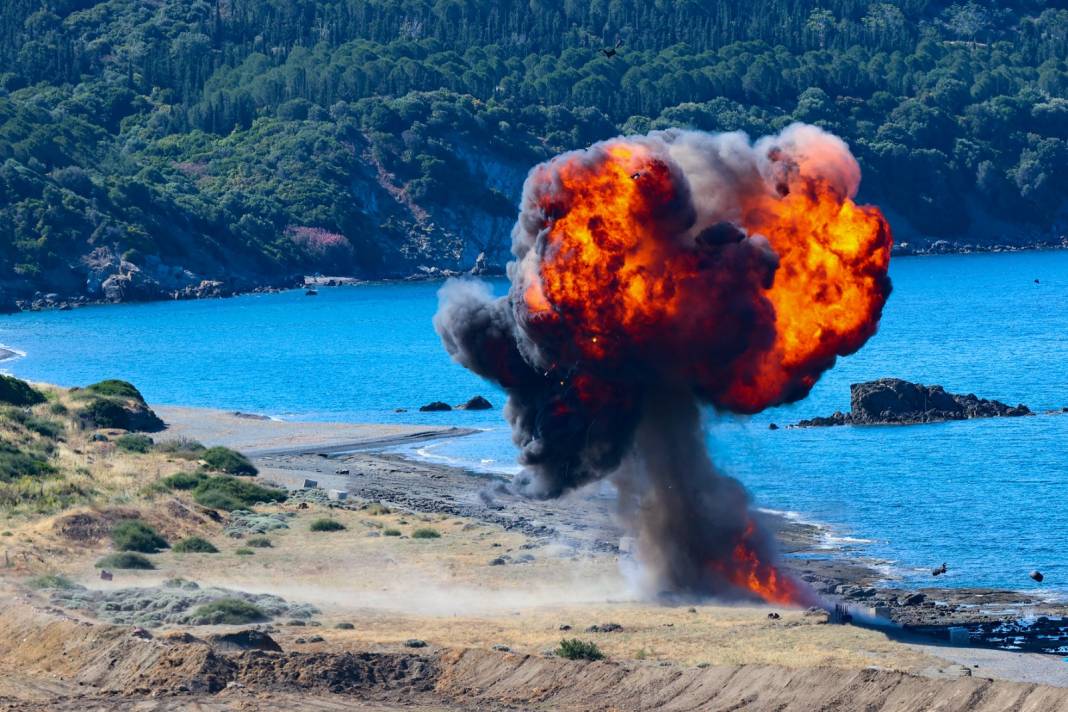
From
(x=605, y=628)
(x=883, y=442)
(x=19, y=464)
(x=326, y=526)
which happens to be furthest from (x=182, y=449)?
(x=605, y=628)

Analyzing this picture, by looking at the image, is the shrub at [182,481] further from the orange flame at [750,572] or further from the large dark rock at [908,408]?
the large dark rock at [908,408]

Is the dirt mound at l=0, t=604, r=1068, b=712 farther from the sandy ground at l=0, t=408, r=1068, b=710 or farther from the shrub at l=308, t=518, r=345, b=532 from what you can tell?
the shrub at l=308, t=518, r=345, b=532

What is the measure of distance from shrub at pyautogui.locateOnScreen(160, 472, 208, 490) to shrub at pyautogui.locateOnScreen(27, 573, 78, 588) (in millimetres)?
25237

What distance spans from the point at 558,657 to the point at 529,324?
13.3 metres

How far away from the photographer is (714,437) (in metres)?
63.3

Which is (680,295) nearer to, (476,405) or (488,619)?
(488,619)

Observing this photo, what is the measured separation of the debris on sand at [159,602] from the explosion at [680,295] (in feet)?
32.8

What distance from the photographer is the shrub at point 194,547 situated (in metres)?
70.9

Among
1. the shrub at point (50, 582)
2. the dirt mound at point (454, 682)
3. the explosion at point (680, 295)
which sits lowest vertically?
the shrub at point (50, 582)

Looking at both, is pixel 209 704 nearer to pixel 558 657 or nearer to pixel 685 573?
pixel 558 657

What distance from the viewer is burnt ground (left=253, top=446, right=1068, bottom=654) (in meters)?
58.6

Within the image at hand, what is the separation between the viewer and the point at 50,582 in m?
60.3

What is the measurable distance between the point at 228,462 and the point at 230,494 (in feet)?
41.1

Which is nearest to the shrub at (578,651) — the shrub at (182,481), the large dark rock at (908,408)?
the shrub at (182,481)
